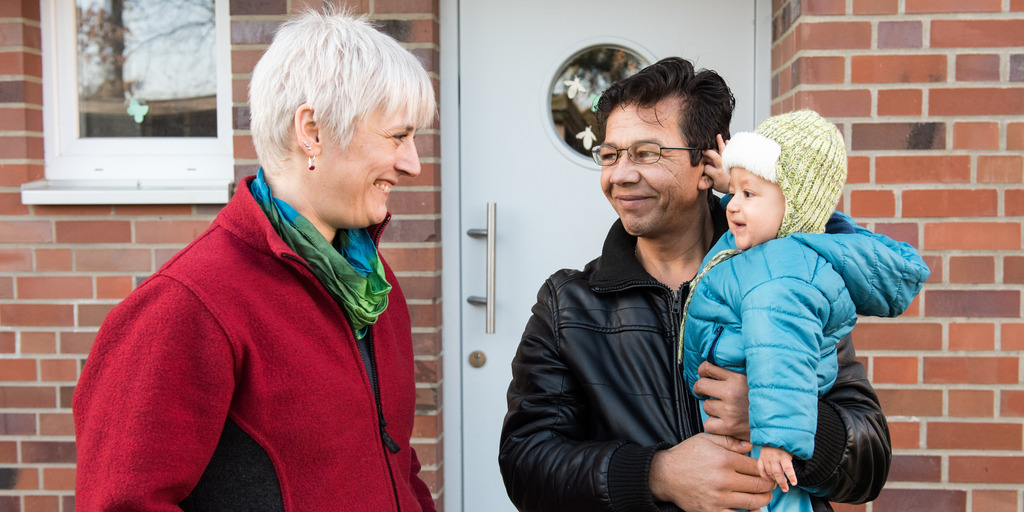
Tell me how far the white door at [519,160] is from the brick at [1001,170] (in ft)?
2.56

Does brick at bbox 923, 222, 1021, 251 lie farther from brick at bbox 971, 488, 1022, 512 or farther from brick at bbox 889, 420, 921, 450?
brick at bbox 971, 488, 1022, 512

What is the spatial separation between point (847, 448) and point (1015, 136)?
Answer: 4.98ft

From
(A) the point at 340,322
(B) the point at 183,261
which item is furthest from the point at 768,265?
(B) the point at 183,261

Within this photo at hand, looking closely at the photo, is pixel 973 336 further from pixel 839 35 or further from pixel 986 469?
pixel 839 35

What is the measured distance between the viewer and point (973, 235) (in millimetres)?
2346

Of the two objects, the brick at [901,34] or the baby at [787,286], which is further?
the brick at [901,34]

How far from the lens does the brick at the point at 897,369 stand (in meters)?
2.38

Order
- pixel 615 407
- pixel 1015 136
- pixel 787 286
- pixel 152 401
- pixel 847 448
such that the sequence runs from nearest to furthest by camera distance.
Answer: pixel 152 401
pixel 787 286
pixel 847 448
pixel 615 407
pixel 1015 136

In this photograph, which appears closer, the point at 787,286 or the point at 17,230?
the point at 787,286

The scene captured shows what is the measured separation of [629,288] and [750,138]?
43 centimetres

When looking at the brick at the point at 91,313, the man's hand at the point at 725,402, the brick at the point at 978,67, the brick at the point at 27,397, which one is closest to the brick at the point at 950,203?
the brick at the point at 978,67

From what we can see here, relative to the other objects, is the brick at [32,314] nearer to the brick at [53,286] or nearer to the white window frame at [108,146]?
the brick at [53,286]

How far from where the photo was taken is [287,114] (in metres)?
1.28

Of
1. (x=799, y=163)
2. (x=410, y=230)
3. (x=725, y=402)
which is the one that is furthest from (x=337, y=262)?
(x=410, y=230)
